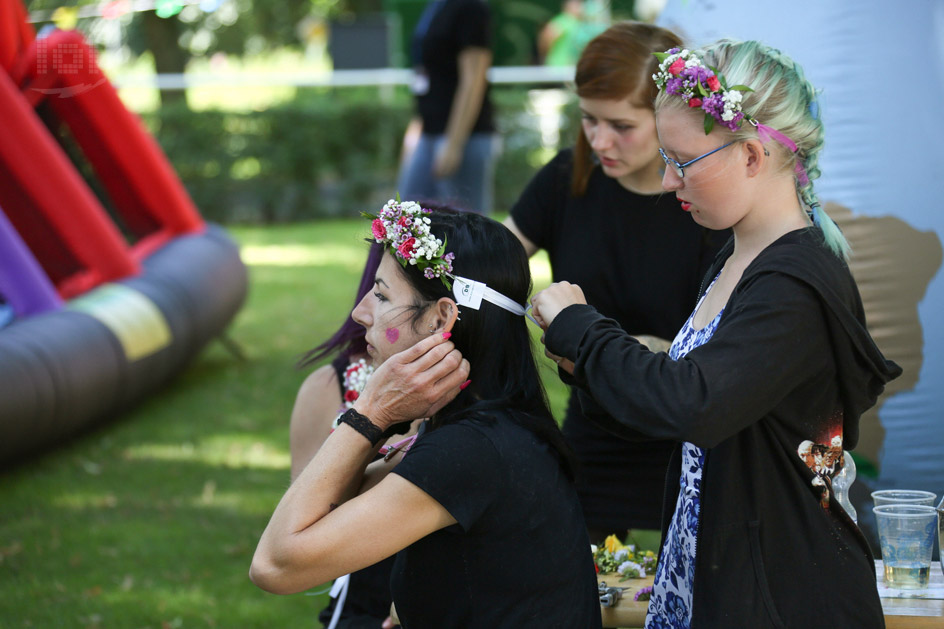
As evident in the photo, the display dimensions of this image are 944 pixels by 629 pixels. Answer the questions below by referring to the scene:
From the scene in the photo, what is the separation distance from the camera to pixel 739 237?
2.04 m

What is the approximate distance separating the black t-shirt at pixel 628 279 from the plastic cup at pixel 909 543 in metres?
0.83

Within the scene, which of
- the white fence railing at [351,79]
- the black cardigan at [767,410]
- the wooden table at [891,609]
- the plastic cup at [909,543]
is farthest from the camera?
the white fence railing at [351,79]

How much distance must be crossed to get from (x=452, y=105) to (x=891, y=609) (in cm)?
472

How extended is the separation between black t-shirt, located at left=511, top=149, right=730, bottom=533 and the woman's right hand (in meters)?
1.20

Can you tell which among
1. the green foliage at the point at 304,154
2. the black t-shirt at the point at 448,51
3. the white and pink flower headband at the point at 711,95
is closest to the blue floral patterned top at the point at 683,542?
the white and pink flower headband at the point at 711,95

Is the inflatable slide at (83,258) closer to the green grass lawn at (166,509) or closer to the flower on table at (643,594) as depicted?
the green grass lawn at (166,509)

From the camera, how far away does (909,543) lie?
7.82ft

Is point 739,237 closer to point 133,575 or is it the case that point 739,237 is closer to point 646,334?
point 646,334

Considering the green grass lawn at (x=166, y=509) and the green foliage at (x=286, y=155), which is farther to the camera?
the green foliage at (x=286, y=155)

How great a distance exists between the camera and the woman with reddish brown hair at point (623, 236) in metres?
3.05

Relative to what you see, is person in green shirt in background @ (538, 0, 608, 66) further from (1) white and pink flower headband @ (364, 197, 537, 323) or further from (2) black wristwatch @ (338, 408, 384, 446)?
(2) black wristwatch @ (338, 408, 384, 446)

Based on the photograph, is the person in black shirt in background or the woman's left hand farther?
the person in black shirt in background

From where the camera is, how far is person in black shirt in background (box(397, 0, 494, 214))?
20.5ft

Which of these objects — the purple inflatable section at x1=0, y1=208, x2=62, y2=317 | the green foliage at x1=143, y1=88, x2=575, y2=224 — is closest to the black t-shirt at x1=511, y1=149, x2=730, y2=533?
the purple inflatable section at x1=0, y1=208, x2=62, y2=317
